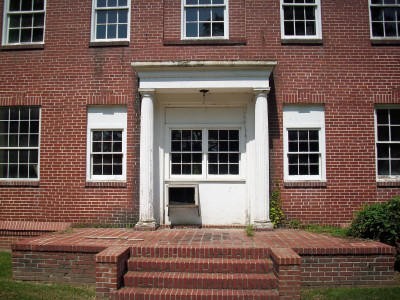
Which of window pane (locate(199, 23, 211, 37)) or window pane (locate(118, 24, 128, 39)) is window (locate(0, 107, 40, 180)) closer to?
window pane (locate(118, 24, 128, 39))

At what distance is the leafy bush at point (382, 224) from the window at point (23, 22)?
8823 mm

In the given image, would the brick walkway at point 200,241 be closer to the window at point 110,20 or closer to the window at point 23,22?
the window at point 110,20

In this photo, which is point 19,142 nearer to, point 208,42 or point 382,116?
point 208,42

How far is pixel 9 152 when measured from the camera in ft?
29.9

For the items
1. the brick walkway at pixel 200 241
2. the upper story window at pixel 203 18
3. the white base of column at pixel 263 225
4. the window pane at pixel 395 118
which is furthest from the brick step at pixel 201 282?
the upper story window at pixel 203 18

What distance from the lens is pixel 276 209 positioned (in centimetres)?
845

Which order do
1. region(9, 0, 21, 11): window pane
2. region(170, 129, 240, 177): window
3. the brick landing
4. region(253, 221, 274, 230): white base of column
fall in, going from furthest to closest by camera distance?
region(9, 0, 21, 11): window pane < region(170, 129, 240, 177): window < region(253, 221, 274, 230): white base of column < the brick landing

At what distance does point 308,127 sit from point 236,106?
185cm

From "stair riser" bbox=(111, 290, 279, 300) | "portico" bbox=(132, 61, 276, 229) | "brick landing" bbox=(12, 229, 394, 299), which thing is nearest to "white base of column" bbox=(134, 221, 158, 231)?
"portico" bbox=(132, 61, 276, 229)

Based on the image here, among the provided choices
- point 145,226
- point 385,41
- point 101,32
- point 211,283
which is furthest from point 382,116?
point 101,32

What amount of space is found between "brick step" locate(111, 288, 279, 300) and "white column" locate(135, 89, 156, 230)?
8.53 ft

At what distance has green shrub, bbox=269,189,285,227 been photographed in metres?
8.40

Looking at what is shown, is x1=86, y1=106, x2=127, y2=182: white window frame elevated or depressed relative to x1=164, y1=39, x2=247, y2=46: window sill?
depressed

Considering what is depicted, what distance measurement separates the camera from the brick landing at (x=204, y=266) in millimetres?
5547
